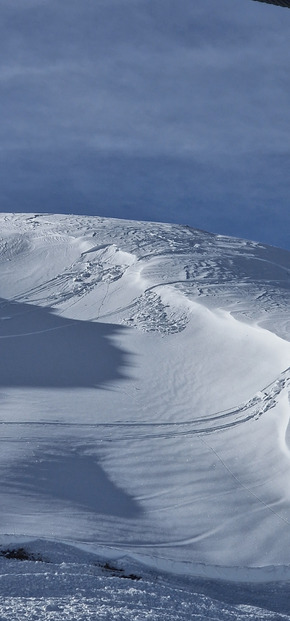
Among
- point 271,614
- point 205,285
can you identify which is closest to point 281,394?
point 271,614

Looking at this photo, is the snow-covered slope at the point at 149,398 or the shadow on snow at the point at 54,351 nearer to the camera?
the snow-covered slope at the point at 149,398

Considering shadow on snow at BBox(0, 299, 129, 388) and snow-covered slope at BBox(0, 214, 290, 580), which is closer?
snow-covered slope at BBox(0, 214, 290, 580)

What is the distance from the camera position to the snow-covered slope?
3.82m

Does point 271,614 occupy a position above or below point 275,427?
below

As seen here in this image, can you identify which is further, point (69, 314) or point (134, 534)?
point (69, 314)

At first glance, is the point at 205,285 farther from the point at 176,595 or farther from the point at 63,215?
the point at 176,595

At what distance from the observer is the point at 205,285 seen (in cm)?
868

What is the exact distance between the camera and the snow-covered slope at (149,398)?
382 centimetres

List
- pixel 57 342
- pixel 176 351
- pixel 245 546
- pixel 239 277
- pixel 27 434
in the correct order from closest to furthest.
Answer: pixel 245 546
pixel 27 434
pixel 176 351
pixel 57 342
pixel 239 277

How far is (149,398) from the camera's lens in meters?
5.96

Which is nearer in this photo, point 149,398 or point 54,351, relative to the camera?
point 149,398

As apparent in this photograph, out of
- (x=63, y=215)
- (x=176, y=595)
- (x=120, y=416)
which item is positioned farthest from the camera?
(x=63, y=215)

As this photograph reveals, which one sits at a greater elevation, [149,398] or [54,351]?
[54,351]

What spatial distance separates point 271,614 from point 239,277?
641 centimetres
